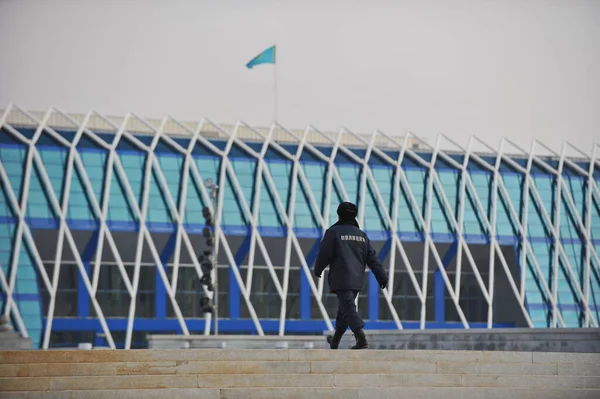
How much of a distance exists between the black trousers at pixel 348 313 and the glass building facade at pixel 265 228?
40.7m

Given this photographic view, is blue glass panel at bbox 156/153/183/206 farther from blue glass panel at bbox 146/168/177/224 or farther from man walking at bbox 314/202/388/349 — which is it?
man walking at bbox 314/202/388/349

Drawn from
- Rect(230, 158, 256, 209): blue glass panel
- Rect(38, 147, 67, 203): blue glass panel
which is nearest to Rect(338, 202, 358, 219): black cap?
Rect(38, 147, 67, 203): blue glass panel

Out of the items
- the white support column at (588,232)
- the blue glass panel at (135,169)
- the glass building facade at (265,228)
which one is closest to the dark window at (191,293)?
the glass building facade at (265,228)

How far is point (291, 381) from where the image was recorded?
52.0ft

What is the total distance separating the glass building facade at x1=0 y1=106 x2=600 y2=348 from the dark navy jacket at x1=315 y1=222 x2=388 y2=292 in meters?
40.7

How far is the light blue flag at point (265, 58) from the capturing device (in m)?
63.6

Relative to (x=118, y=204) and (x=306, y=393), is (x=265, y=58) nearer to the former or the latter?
(x=118, y=204)

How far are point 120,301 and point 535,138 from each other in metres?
24.2

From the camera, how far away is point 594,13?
27.6 metres

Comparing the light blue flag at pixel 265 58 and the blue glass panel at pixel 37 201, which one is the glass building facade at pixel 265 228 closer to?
the blue glass panel at pixel 37 201

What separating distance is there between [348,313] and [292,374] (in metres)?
2.25

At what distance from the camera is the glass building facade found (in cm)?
5947

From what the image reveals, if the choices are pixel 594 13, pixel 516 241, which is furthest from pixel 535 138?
pixel 594 13

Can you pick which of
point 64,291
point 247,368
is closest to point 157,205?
point 64,291
